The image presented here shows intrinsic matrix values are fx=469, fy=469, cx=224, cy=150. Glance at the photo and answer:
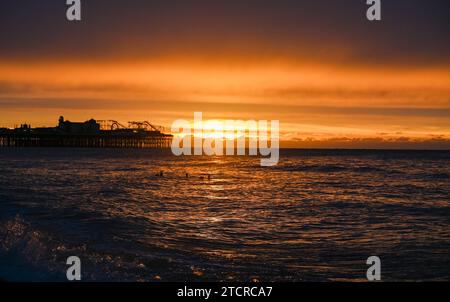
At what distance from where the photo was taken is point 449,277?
10.8m

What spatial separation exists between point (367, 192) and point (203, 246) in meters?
21.5

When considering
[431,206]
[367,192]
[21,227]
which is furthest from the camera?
[367,192]

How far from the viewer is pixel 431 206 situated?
24844 millimetres

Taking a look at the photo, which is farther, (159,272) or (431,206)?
(431,206)

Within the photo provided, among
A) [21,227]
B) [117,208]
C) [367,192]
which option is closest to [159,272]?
[21,227]

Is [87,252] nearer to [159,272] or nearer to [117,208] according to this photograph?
[159,272]

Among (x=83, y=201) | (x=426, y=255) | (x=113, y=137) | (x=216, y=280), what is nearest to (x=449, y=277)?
(x=426, y=255)

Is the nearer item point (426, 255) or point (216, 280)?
point (216, 280)

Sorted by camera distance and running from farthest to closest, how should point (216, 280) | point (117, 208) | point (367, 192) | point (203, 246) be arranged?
point (367, 192) < point (117, 208) < point (203, 246) < point (216, 280)

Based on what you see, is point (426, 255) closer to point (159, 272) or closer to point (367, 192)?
point (159, 272)
